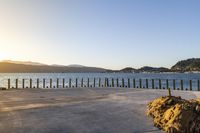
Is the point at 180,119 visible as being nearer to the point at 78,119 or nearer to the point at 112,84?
the point at 78,119

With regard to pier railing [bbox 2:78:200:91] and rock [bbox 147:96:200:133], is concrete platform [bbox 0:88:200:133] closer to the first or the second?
rock [bbox 147:96:200:133]

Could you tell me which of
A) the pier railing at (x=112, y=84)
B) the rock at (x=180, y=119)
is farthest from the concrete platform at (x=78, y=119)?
the pier railing at (x=112, y=84)

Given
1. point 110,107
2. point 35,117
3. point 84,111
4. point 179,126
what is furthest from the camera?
point 110,107

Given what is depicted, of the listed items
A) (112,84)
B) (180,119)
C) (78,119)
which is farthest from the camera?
(112,84)

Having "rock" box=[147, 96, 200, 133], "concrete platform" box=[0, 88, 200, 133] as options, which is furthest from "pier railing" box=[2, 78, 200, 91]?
"rock" box=[147, 96, 200, 133]

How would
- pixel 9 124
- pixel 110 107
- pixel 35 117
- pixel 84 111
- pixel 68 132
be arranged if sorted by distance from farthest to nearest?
pixel 110 107
pixel 84 111
pixel 35 117
pixel 9 124
pixel 68 132

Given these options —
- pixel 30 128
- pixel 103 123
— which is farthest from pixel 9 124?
pixel 103 123

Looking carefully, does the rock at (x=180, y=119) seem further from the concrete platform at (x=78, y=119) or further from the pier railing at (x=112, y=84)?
the pier railing at (x=112, y=84)

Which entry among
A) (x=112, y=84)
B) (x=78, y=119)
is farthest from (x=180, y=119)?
(x=112, y=84)

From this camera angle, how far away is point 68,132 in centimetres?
1444

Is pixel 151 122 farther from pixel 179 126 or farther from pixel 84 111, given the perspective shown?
pixel 84 111

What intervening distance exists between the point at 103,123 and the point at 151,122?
2280 mm

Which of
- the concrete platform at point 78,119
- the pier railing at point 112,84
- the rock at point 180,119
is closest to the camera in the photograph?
the rock at point 180,119

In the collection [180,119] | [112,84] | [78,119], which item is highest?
[112,84]
